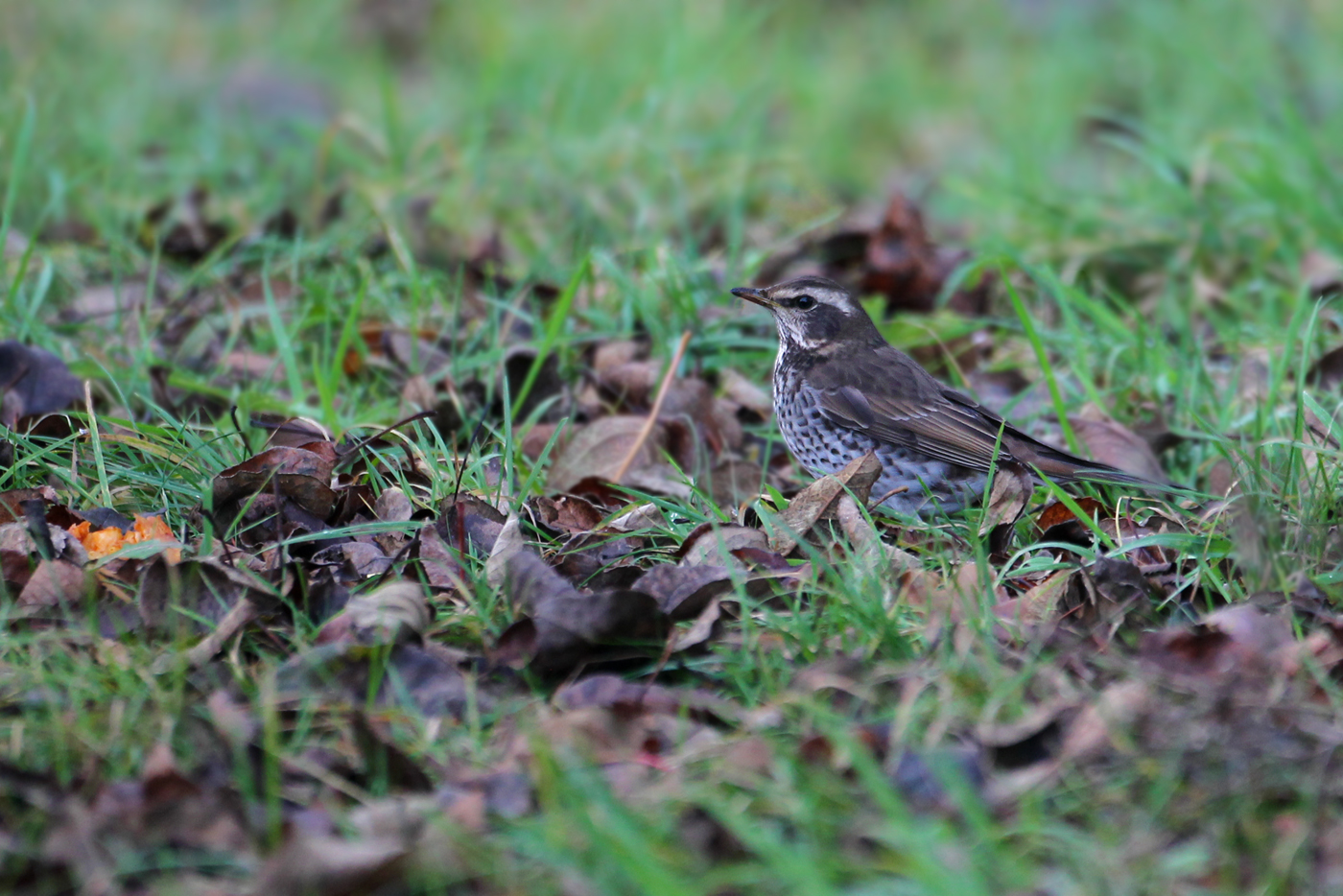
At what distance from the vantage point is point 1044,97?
37.2ft

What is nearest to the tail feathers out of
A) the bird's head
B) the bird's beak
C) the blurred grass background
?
the bird's head

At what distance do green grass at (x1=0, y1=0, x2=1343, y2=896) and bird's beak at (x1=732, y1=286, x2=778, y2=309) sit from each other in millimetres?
439

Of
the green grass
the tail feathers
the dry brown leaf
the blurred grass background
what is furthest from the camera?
the blurred grass background

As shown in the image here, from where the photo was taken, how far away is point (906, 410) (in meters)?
5.19

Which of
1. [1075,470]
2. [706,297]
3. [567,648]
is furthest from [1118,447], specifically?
[567,648]

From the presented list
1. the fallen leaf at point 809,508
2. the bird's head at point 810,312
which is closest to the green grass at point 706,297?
the fallen leaf at point 809,508

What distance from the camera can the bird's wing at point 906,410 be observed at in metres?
5.01

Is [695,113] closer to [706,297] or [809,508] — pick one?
[706,297]

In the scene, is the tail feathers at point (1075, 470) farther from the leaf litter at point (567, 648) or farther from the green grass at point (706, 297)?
the green grass at point (706, 297)

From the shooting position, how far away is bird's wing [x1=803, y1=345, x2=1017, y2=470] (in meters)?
5.01

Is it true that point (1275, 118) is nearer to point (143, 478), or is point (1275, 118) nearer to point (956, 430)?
point (956, 430)

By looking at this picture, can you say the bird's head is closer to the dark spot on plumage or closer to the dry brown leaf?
the dark spot on plumage

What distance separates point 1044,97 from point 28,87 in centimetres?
764

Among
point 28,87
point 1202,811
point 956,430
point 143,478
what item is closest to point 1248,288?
point 956,430
